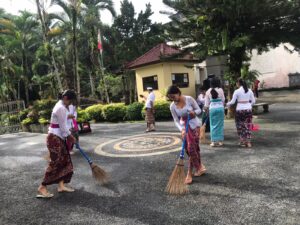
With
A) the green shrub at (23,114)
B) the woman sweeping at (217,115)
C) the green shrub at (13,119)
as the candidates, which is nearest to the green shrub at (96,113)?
the green shrub at (23,114)

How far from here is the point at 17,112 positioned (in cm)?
1795

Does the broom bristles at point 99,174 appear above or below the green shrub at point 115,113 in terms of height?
below

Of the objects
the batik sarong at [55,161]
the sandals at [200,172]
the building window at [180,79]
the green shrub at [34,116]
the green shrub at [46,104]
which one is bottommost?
the sandals at [200,172]

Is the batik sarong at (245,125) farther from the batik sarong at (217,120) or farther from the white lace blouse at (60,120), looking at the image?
the white lace blouse at (60,120)

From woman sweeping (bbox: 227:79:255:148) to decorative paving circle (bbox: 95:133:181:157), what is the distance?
A: 5.32ft

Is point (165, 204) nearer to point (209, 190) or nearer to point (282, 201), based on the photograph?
point (209, 190)

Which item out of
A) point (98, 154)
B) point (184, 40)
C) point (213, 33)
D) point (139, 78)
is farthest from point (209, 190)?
point (139, 78)

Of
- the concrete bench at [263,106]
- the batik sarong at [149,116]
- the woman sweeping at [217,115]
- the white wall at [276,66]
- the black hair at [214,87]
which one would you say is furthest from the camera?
the white wall at [276,66]

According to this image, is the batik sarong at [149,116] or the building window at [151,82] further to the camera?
the building window at [151,82]

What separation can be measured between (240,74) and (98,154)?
306 inches

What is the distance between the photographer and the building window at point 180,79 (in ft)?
69.3

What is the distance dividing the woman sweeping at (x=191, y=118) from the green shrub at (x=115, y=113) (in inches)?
477

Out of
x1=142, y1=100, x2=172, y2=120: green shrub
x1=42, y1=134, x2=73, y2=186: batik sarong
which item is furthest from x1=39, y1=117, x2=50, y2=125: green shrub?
x1=42, y1=134, x2=73, y2=186: batik sarong

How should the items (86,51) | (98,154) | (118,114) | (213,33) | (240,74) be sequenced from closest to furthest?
(98,154) → (213,33) → (240,74) → (118,114) → (86,51)
